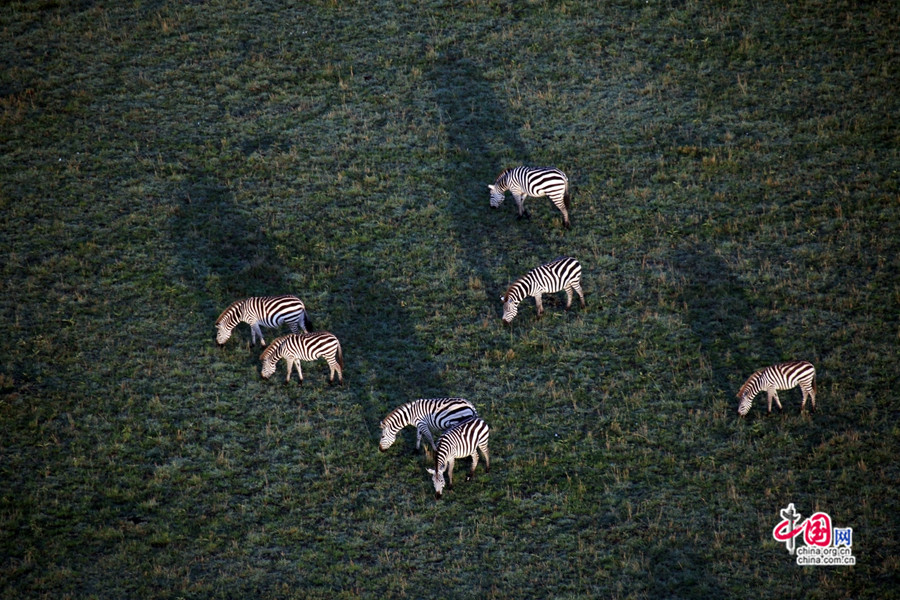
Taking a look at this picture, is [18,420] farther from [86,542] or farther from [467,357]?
[467,357]

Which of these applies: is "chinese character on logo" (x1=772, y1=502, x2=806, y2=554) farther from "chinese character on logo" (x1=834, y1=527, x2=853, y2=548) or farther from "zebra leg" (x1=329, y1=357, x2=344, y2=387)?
"zebra leg" (x1=329, y1=357, x2=344, y2=387)

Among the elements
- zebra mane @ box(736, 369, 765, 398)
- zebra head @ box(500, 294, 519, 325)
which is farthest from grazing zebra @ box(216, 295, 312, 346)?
zebra mane @ box(736, 369, 765, 398)

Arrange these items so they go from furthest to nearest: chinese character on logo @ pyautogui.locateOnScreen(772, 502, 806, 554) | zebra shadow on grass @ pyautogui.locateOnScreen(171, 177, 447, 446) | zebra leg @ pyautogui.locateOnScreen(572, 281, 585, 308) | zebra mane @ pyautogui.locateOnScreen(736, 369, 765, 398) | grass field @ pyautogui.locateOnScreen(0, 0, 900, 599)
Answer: zebra leg @ pyautogui.locateOnScreen(572, 281, 585, 308), zebra shadow on grass @ pyautogui.locateOnScreen(171, 177, 447, 446), zebra mane @ pyautogui.locateOnScreen(736, 369, 765, 398), grass field @ pyautogui.locateOnScreen(0, 0, 900, 599), chinese character on logo @ pyautogui.locateOnScreen(772, 502, 806, 554)

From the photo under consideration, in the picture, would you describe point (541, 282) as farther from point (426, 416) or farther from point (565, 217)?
point (426, 416)

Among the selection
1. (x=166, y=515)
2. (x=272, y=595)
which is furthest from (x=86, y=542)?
(x=272, y=595)

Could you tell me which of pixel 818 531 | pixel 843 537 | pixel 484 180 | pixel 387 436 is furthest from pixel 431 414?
pixel 484 180

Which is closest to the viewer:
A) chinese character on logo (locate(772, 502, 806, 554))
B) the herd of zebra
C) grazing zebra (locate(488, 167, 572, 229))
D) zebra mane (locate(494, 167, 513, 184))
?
chinese character on logo (locate(772, 502, 806, 554))
